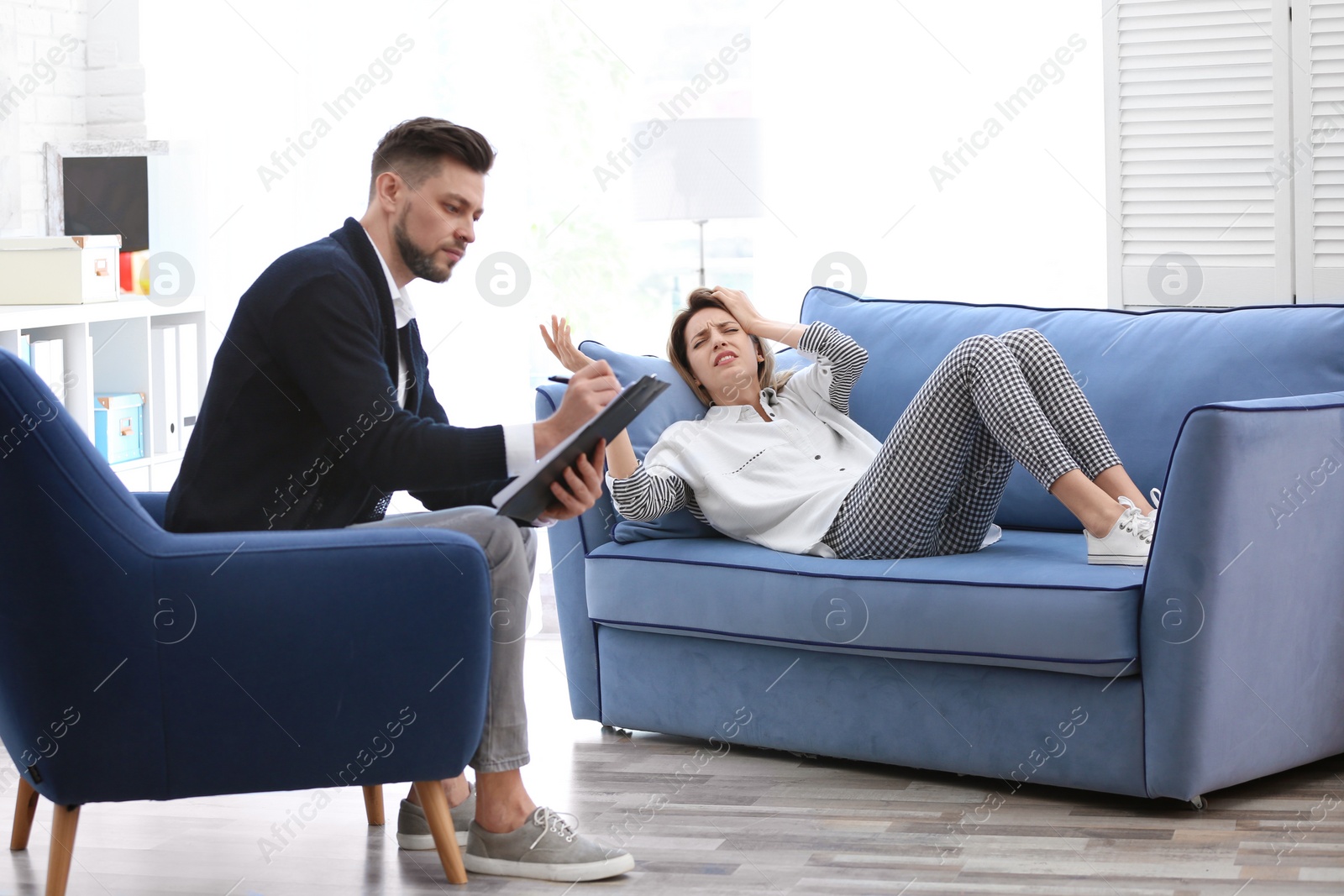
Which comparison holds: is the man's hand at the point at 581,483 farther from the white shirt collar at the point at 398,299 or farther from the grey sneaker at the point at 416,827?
the grey sneaker at the point at 416,827

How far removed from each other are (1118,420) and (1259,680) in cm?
56

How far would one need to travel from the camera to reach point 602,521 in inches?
102

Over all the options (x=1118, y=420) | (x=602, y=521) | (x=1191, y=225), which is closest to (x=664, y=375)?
(x=602, y=521)

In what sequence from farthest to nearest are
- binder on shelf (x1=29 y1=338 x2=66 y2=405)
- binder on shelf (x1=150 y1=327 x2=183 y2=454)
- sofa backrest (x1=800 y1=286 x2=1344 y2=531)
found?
binder on shelf (x1=150 y1=327 x2=183 y2=454), binder on shelf (x1=29 y1=338 x2=66 y2=405), sofa backrest (x1=800 y1=286 x2=1344 y2=531)

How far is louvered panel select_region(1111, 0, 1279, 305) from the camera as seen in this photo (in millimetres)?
3162

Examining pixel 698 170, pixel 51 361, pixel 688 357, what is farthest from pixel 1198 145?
pixel 51 361

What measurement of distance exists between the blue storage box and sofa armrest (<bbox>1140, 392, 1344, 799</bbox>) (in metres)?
2.28

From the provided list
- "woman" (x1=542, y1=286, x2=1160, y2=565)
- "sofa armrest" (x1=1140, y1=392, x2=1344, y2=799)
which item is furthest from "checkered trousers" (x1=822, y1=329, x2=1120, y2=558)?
"sofa armrest" (x1=1140, y1=392, x2=1344, y2=799)

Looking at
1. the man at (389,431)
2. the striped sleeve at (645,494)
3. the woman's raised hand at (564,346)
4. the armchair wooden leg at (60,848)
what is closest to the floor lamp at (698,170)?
the striped sleeve at (645,494)

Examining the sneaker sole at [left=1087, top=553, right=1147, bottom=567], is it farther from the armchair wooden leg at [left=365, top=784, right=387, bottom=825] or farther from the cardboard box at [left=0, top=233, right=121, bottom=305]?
the cardboard box at [left=0, top=233, right=121, bottom=305]

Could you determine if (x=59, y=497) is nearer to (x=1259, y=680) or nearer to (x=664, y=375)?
(x=664, y=375)

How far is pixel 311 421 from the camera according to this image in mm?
1839

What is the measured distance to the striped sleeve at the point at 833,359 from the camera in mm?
2682

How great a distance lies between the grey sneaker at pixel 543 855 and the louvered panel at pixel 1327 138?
2155 mm
